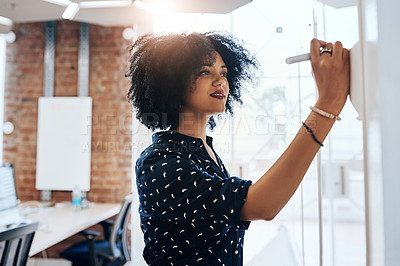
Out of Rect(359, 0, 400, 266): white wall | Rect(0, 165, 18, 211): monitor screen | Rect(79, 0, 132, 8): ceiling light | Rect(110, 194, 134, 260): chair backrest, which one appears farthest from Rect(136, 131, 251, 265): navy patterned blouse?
Rect(0, 165, 18, 211): monitor screen

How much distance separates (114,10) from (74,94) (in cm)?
132

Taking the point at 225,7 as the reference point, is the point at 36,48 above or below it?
above

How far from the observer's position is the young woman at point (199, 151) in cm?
56

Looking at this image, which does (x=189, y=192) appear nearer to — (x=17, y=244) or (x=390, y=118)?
(x=390, y=118)

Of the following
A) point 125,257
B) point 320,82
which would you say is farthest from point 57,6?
point 320,82

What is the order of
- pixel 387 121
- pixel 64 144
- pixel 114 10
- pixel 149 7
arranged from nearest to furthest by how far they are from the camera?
pixel 387 121, pixel 149 7, pixel 114 10, pixel 64 144

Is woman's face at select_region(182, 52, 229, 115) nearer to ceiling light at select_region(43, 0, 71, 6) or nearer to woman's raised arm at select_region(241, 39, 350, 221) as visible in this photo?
woman's raised arm at select_region(241, 39, 350, 221)

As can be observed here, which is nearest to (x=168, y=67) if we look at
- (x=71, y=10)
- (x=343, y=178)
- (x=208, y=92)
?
(x=208, y=92)

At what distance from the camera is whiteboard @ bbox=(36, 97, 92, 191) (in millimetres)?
3096

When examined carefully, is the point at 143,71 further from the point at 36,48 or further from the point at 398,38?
the point at 36,48

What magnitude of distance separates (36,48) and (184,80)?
121 inches

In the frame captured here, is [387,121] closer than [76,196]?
Yes

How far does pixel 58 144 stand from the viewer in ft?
10.3

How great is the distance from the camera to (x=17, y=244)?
154 cm
